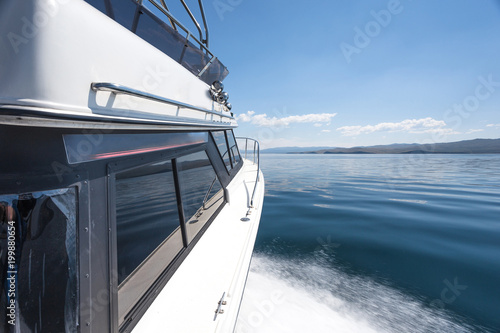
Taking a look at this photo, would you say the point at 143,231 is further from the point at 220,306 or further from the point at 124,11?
the point at 124,11

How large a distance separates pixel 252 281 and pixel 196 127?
2025 millimetres

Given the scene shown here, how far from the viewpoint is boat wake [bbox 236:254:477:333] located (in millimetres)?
1907

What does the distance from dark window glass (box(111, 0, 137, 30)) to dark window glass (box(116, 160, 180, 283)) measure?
55.5 inches

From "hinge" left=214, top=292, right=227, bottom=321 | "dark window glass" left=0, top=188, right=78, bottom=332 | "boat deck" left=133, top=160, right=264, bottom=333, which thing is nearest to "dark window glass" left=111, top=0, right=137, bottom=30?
"dark window glass" left=0, top=188, right=78, bottom=332

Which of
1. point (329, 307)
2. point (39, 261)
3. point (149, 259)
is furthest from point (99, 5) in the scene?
point (329, 307)

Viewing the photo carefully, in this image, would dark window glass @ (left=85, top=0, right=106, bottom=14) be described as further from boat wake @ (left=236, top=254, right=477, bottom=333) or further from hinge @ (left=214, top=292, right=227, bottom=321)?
boat wake @ (left=236, top=254, right=477, bottom=333)

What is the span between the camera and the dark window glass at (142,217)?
1.99m

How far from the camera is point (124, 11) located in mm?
1858

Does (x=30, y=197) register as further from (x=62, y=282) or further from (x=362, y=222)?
(x=362, y=222)

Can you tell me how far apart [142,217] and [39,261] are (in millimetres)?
2181

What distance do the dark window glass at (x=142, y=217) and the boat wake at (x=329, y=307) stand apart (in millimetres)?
1224

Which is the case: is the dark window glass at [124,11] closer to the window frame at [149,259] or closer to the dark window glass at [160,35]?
the dark window glass at [160,35]

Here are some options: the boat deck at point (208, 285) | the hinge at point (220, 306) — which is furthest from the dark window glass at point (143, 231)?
the hinge at point (220, 306)

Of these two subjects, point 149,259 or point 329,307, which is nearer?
point 149,259
